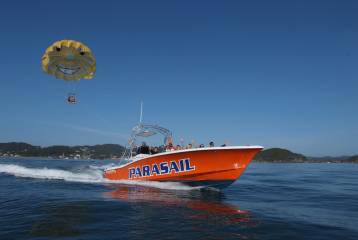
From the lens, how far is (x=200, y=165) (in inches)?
548

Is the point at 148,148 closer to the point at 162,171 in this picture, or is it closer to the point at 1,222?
the point at 162,171

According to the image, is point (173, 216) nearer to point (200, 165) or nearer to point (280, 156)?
point (200, 165)

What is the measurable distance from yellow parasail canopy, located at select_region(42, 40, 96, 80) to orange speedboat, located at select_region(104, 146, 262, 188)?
6652 millimetres

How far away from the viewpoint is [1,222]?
7617 mm

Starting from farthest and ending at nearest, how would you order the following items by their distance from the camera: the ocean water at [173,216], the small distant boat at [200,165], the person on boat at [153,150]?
the person on boat at [153,150]
the small distant boat at [200,165]
the ocean water at [173,216]

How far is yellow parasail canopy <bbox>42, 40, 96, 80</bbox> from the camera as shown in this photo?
16.5 m

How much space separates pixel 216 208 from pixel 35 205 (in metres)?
5.61

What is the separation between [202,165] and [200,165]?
3.4 inches

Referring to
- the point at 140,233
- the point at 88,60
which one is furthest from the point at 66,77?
the point at 140,233

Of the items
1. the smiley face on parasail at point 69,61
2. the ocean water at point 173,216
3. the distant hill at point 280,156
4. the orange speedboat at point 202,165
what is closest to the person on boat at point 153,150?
the orange speedboat at point 202,165

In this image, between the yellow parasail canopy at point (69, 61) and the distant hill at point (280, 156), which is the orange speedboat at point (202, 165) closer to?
the yellow parasail canopy at point (69, 61)

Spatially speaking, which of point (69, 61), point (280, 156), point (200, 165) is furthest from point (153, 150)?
point (280, 156)

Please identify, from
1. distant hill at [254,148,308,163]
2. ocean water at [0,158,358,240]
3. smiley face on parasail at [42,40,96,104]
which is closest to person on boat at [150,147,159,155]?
ocean water at [0,158,358,240]

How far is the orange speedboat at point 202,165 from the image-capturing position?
13.5 m
